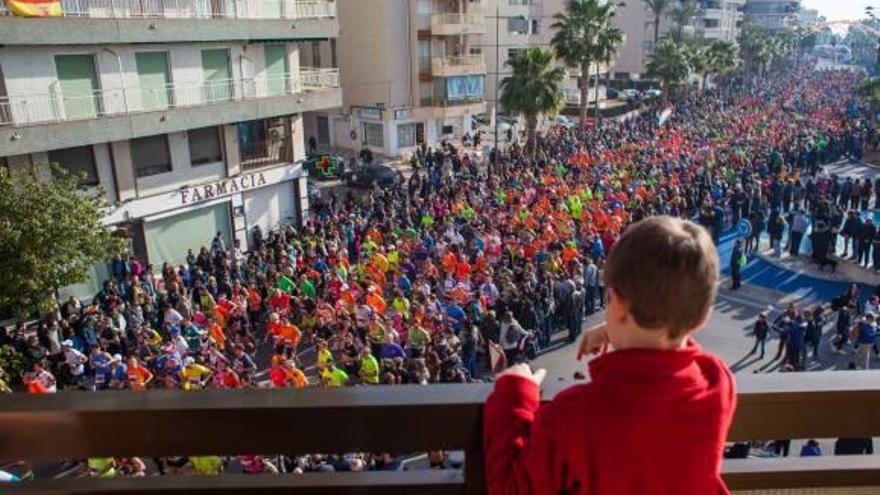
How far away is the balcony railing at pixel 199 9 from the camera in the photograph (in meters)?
20.5

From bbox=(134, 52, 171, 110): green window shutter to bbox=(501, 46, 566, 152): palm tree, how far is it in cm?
1917

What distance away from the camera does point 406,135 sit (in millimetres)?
44938

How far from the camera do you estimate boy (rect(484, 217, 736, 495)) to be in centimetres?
160

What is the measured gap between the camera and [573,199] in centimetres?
2364

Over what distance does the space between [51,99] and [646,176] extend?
20699 millimetres

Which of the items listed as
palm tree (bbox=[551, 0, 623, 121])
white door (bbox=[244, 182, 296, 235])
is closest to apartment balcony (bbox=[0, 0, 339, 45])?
white door (bbox=[244, 182, 296, 235])

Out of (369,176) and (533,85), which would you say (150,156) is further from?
(533,85)

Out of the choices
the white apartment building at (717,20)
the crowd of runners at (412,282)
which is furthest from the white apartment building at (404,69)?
the white apartment building at (717,20)

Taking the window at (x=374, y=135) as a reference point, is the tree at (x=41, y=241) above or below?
above

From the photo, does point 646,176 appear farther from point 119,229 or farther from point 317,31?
point 119,229

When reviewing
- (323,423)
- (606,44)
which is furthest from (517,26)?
(323,423)

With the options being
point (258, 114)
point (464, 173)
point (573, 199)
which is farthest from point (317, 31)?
point (573, 199)

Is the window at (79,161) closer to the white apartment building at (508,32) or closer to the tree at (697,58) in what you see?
the white apartment building at (508,32)

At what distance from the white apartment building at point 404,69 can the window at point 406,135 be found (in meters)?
0.06
